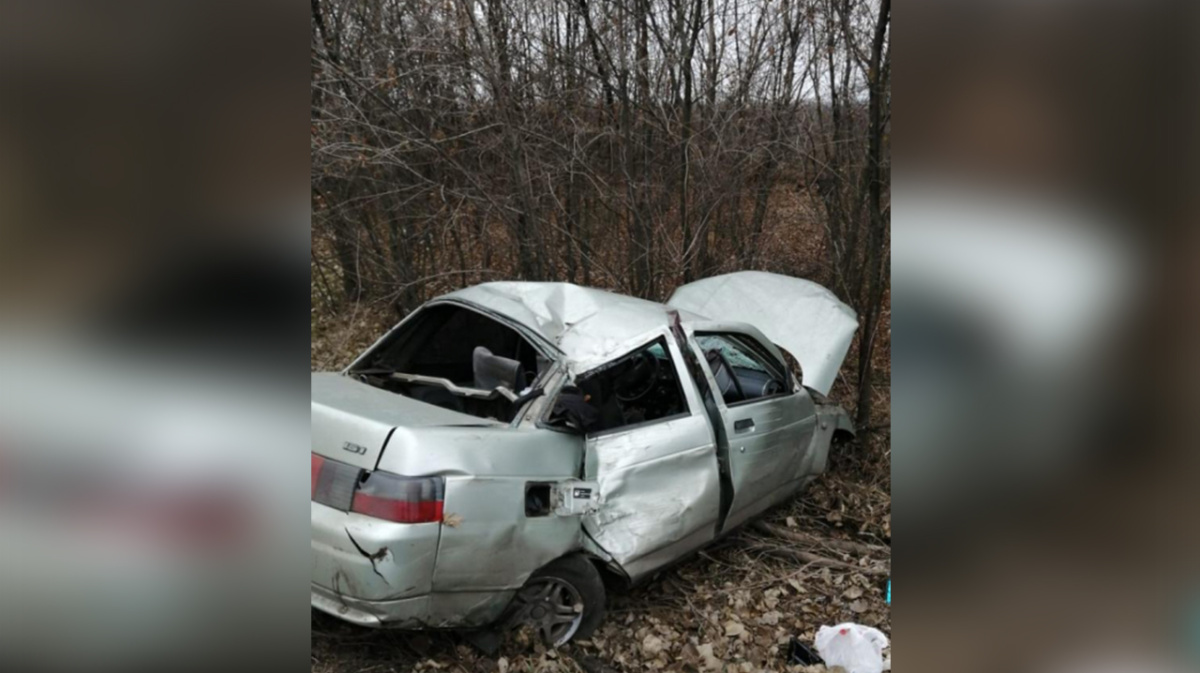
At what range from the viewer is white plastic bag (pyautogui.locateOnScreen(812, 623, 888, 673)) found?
11.3ft

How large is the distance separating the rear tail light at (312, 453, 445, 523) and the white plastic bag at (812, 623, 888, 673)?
202 cm

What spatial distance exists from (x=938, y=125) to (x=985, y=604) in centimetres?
56

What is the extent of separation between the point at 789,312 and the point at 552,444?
2442 millimetres

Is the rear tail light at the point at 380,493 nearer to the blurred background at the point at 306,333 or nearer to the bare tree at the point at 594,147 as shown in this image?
the blurred background at the point at 306,333

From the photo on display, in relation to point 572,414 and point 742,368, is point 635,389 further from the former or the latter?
point 572,414

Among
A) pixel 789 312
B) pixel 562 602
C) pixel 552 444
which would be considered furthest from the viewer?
pixel 789 312

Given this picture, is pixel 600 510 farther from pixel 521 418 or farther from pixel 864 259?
pixel 864 259

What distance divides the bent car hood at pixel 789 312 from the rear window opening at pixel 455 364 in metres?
1.28

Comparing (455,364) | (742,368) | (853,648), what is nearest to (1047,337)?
(853,648)

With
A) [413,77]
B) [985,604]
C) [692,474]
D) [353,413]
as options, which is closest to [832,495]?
[692,474]

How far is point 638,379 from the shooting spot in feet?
14.7

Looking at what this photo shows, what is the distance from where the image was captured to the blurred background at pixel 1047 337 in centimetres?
75

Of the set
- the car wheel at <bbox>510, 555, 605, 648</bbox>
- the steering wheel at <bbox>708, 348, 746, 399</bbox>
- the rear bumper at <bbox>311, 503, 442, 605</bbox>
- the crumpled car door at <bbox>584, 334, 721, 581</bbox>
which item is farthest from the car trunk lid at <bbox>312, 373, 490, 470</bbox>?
the steering wheel at <bbox>708, 348, 746, 399</bbox>

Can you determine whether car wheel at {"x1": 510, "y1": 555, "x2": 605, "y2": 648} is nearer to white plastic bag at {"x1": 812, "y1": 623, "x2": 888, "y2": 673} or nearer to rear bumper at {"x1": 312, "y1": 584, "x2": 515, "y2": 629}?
rear bumper at {"x1": 312, "y1": 584, "x2": 515, "y2": 629}
